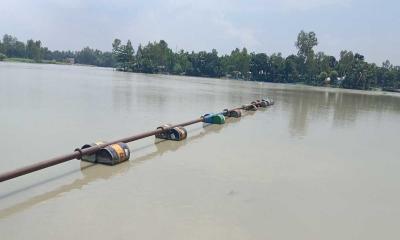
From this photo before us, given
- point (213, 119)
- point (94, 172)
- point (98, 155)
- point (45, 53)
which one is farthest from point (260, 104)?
point (45, 53)

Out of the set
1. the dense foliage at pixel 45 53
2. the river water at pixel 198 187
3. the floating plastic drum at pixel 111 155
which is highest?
the dense foliage at pixel 45 53

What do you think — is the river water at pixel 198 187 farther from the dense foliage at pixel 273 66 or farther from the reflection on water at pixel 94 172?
the dense foliage at pixel 273 66

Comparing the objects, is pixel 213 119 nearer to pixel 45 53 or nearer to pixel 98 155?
pixel 98 155

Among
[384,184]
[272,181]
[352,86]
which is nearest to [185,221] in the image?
[272,181]

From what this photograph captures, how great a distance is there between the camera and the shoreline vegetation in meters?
76.5

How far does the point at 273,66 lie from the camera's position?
87.2 metres

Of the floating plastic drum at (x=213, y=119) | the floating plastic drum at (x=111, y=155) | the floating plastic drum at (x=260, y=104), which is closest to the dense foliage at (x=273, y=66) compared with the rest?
the floating plastic drum at (x=260, y=104)

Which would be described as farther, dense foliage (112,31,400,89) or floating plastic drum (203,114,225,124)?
dense foliage (112,31,400,89)

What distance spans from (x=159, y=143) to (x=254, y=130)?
393 centimetres

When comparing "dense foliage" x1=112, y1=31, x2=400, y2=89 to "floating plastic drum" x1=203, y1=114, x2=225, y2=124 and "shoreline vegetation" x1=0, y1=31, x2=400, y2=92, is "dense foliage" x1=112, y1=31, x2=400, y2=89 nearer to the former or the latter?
"shoreline vegetation" x1=0, y1=31, x2=400, y2=92

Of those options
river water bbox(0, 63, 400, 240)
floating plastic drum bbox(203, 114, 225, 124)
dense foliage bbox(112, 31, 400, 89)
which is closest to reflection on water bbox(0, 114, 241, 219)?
river water bbox(0, 63, 400, 240)

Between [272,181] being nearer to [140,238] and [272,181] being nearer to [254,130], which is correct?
[140,238]

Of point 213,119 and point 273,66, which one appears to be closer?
point 213,119

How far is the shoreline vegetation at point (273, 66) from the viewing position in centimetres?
7650
